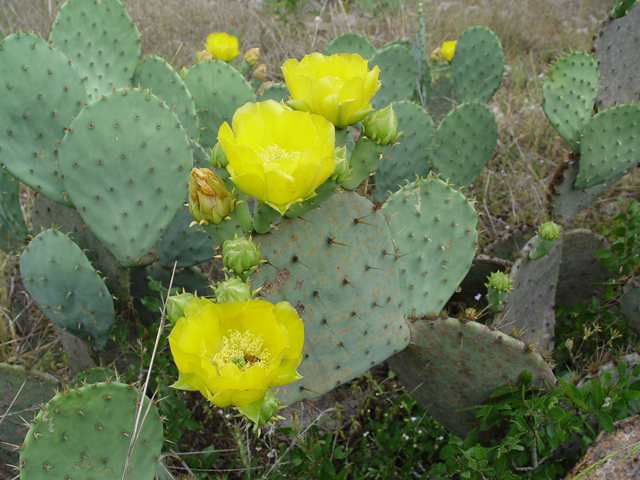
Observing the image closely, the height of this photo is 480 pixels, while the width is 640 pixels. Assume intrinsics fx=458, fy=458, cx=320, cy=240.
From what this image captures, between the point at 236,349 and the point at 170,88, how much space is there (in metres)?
1.32

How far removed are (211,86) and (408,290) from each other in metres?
1.20

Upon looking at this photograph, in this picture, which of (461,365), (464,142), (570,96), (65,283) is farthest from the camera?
(464,142)

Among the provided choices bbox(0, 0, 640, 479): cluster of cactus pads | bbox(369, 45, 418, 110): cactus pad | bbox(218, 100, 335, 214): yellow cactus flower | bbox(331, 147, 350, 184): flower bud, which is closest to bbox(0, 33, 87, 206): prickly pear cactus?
bbox(0, 0, 640, 479): cluster of cactus pads

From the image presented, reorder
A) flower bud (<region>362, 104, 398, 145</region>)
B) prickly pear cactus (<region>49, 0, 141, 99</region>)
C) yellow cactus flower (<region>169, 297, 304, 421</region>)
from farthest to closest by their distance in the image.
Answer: prickly pear cactus (<region>49, 0, 141, 99</region>)
flower bud (<region>362, 104, 398, 145</region>)
yellow cactus flower (<region>169, 297, 304, 421</region>)

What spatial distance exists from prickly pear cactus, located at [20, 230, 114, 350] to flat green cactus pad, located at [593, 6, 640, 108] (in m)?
2.32

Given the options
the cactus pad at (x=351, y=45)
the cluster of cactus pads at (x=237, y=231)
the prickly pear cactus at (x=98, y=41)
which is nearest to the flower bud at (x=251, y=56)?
the cactus pad at (x=351, y=45)

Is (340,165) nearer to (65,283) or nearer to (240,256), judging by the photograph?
(240,256)

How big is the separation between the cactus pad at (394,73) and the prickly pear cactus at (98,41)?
1.17 metres

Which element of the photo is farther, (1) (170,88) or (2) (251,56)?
(2) (251,56)

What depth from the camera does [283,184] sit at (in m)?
0.70

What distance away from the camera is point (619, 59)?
7.05ft

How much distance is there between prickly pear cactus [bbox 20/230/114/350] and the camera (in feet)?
4.52

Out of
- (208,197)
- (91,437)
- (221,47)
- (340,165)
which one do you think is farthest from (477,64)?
(91,437)

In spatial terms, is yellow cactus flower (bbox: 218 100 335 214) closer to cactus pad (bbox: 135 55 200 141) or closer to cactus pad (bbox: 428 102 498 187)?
cactus pad (bbox: 135 55 200 141)
